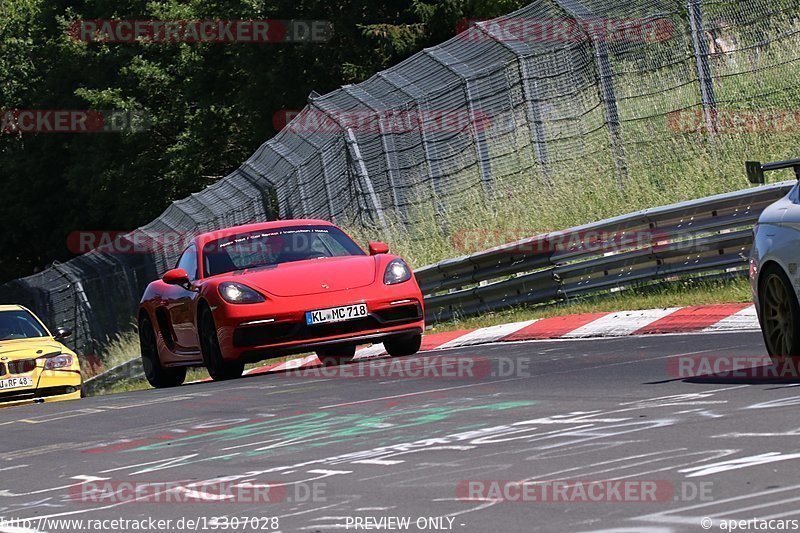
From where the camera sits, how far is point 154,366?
16.0 m

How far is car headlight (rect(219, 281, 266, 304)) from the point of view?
13414 millimetres

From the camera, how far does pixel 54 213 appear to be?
65.7 metres

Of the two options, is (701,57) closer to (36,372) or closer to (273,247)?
(273,247)

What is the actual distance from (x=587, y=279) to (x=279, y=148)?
10570 millimetres

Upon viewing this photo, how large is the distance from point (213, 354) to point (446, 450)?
22.6 ft

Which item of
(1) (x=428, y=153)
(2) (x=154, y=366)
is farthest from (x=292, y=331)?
(1) (x=428, y=153)

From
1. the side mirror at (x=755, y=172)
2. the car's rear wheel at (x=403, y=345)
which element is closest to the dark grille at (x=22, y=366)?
the car's rear wheel at (x=403, y=345)

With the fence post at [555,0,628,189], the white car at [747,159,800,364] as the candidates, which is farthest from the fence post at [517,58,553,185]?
the white car at [747,159,800,364]

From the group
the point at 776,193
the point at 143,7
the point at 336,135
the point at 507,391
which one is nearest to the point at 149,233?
the point at 336,135

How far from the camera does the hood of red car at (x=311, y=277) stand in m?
13.4

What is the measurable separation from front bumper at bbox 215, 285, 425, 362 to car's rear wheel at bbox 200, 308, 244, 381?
28 cm

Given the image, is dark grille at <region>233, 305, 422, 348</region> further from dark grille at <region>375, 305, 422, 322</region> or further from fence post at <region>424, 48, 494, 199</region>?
fence post at <region>424, 48, 494, 199</region>

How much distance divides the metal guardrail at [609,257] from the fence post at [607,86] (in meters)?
2.47

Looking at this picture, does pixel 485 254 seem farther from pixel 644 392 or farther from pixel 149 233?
pixel 149 233
